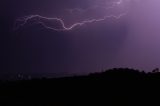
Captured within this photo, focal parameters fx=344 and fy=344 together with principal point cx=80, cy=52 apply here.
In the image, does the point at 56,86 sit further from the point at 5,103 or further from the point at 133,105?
the point at 133,105

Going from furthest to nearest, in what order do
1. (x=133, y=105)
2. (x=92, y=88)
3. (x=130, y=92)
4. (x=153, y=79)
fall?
(x=153, y=79) < (x=92, y=88) < (x=130, y=92) < (x=133, y=105)

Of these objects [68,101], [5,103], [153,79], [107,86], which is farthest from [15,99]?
[153,79]

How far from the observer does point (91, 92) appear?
2189 cm

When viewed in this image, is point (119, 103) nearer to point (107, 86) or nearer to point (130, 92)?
point (130, 92)

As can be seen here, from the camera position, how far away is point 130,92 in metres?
21.2

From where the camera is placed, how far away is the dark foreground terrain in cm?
1956

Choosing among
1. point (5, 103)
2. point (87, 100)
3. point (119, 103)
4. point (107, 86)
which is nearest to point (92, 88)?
point (107, 86)

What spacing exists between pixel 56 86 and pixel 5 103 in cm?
550

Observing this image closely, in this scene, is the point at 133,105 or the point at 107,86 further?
the point at 107,86

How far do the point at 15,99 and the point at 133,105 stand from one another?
7539 mm

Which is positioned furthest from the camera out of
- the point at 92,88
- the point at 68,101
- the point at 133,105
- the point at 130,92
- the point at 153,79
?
the point at 153,79

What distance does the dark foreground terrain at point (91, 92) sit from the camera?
1956 cm

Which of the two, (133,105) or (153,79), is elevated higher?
(153,79)

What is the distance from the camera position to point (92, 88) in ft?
74.8
